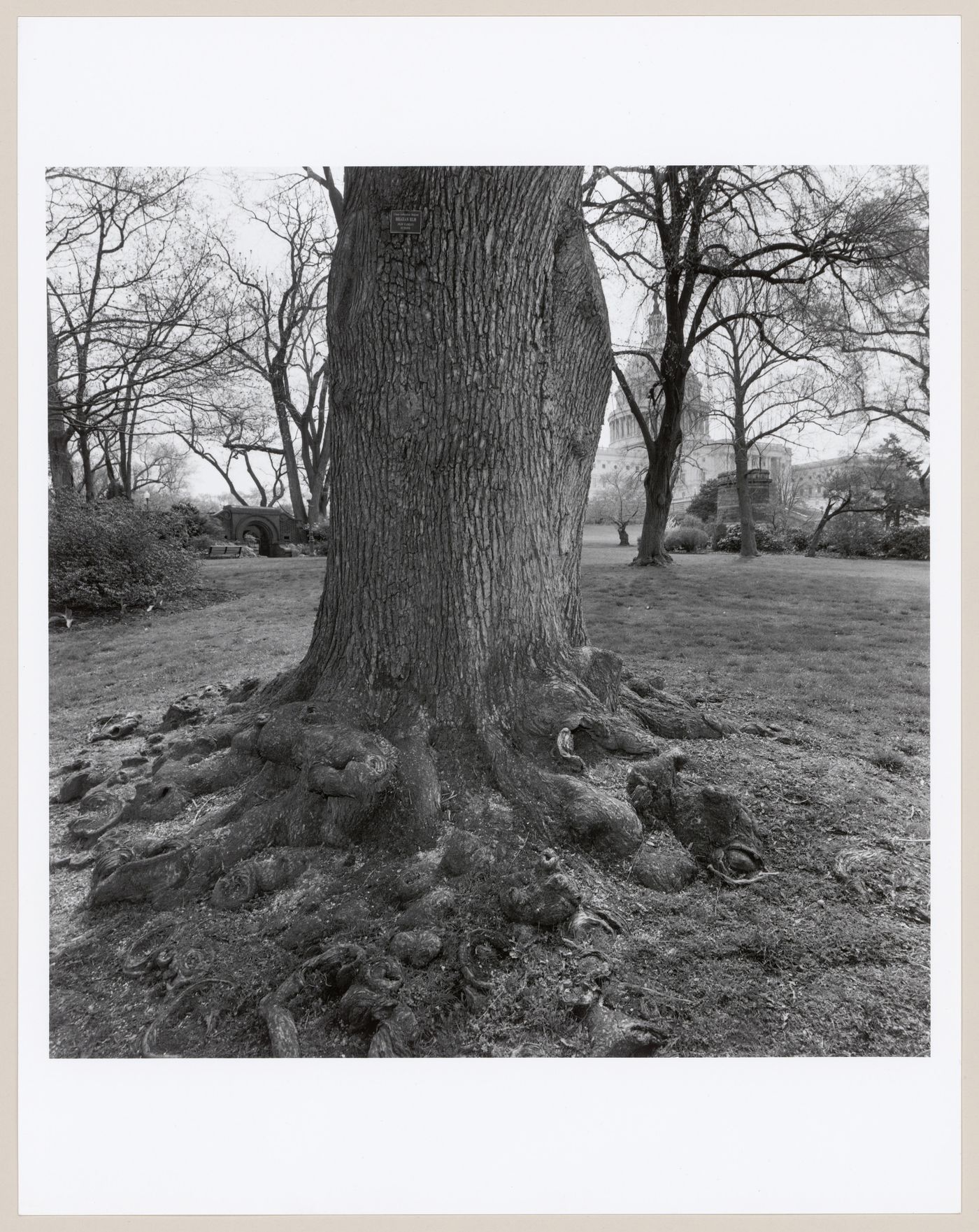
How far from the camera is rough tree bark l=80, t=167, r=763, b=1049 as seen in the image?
3039 mm

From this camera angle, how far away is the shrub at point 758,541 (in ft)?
44.0

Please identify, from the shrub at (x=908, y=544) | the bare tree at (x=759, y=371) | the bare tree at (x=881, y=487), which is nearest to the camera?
the shrub at (x=908, y=544)

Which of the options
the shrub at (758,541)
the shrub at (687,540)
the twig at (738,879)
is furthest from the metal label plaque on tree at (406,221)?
the shrub at (687,540)

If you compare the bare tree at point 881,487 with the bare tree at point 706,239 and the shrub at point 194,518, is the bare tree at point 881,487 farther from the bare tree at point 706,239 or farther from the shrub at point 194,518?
the shrub at point 194,518

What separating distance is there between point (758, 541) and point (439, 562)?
12.5 m

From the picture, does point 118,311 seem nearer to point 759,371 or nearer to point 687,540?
point 759,371

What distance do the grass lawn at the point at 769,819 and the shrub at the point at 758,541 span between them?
5359mm

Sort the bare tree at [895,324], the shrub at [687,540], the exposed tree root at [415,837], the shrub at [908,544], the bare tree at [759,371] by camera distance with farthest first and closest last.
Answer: the shrub at [687,540] → the bare tree at [759,371] → the bare tree at [895,324] → the shrub at [908,544] → the exposed tree root at [415,837]

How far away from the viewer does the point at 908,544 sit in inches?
213

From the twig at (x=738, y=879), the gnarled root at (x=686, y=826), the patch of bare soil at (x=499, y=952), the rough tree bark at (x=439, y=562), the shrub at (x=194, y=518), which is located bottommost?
the patch of bare soil at (x=499, y=952)

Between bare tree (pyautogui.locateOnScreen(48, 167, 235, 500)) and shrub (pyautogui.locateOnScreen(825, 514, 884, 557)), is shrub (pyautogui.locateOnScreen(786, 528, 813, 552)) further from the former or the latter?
bare tree (pyautogui.locateOnScreen(48, 167, 235, 500))

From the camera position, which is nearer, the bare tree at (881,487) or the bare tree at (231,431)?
the bare tree at (881,487)
